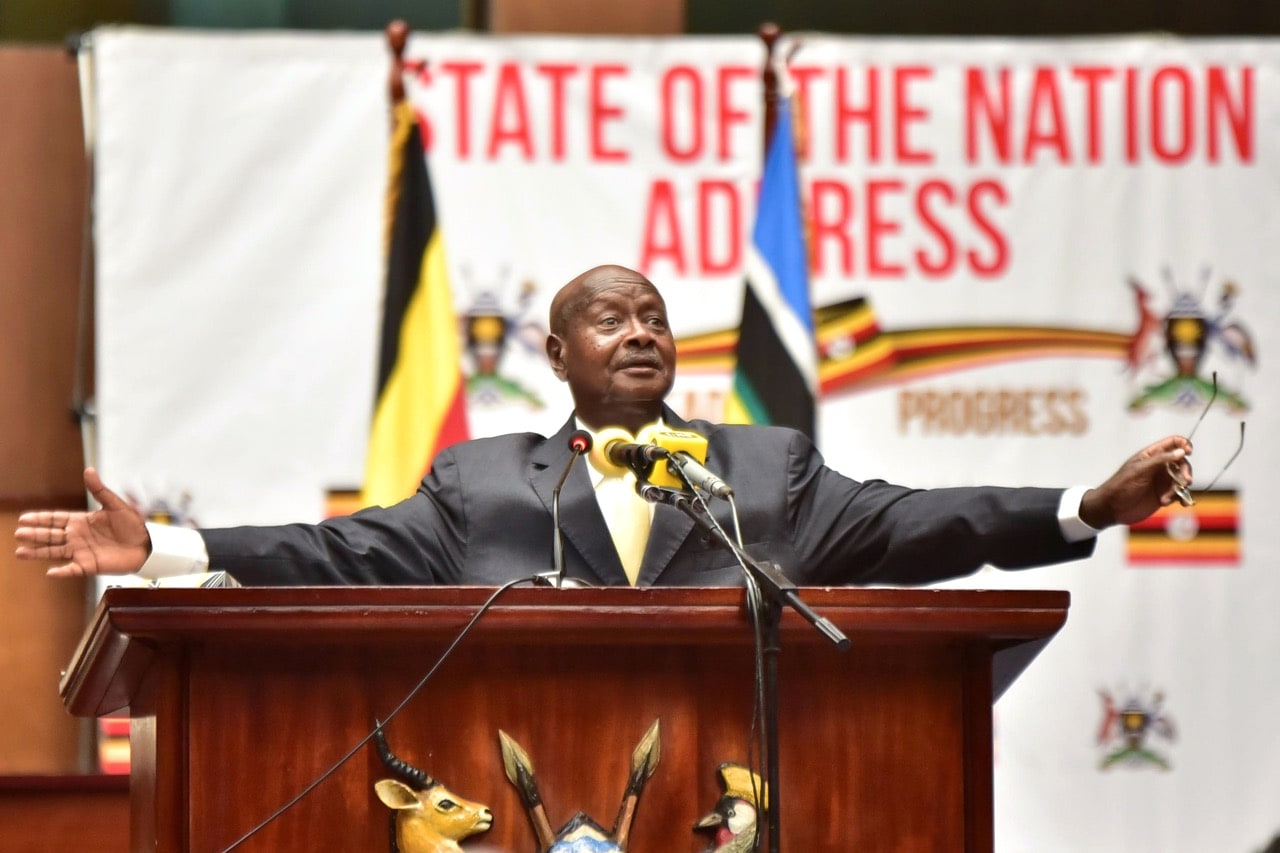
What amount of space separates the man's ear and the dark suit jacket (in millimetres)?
202

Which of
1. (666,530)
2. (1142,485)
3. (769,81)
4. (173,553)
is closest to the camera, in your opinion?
(1142,485)

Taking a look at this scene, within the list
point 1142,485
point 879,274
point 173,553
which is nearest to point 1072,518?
point 1142,485

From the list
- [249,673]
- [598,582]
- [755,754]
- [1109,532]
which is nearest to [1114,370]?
[1109,532]

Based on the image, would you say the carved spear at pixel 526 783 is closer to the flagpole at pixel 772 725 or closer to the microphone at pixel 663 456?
the flagpole at pixel 772 725

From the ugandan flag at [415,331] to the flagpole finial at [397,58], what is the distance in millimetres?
48

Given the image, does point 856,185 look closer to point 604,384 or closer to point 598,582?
point 604,384

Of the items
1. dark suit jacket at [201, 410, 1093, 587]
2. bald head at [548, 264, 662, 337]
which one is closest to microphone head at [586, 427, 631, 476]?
dark suit jacket at [201, 410, 1093, 587]

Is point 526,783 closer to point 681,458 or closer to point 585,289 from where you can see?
point 681,458

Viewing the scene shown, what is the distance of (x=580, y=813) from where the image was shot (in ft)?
7.64

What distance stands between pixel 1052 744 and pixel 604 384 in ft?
8.18

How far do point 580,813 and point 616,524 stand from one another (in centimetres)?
136

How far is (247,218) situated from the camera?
5.36m

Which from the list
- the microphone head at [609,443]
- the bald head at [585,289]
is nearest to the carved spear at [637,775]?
the microphone head at [609,443]

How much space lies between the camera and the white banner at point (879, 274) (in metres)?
5.34
